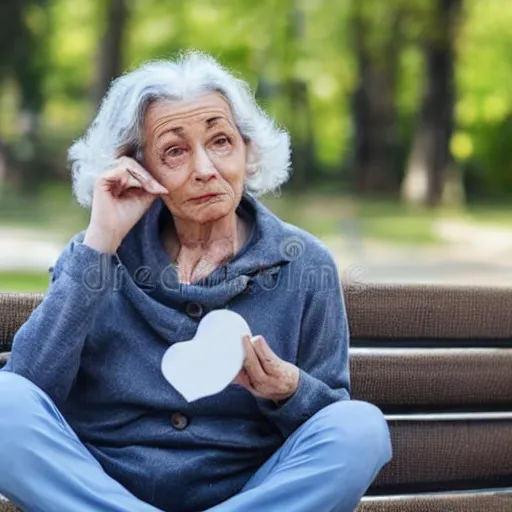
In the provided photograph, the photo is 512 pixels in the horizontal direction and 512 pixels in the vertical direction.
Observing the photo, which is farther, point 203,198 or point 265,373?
point 203,198

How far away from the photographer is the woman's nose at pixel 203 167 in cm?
206

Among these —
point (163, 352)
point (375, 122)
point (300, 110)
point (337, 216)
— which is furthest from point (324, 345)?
point (375, 122)

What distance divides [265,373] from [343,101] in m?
9.98

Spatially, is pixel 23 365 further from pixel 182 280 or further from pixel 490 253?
pixel 490 253

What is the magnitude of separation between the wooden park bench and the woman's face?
420mm

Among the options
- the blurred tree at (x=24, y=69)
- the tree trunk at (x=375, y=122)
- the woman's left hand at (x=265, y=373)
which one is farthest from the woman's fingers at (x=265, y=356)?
the tree trunk at (x=375, y=122)

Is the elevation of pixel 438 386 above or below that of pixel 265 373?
below

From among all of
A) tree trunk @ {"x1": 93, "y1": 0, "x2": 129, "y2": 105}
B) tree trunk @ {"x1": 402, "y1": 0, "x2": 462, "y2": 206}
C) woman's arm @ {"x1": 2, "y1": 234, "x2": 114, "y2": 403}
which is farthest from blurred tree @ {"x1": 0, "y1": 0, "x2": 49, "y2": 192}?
woman's arm @ {"x1": 2, "y1": 234, "x2": 114, "y2": 403}

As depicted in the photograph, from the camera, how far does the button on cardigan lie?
1.98m

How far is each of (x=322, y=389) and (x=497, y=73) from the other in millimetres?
9656

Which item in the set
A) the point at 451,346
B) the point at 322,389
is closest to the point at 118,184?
the point at 322,389

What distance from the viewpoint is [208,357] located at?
1.91 metres

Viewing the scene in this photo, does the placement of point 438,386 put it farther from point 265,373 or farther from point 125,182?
point 125,182

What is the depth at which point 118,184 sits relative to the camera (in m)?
2.08
